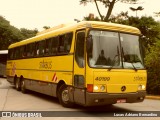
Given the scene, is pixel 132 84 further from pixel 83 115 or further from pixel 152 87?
pixel 152 87

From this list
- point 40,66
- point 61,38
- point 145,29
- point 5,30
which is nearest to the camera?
point 61,38

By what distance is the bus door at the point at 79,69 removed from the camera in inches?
440

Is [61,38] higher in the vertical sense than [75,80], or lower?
higher

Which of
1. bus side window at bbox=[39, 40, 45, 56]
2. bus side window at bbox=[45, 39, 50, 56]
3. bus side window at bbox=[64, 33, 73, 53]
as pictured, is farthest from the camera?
bus side window at bbox=[39, 40, 45, 56]

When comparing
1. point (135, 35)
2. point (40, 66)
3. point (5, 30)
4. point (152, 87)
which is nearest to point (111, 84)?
point (135, 35)

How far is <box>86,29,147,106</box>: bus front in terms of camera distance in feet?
35.6

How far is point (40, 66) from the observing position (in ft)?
52.2

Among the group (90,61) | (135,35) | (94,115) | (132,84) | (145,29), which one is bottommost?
(94,115)

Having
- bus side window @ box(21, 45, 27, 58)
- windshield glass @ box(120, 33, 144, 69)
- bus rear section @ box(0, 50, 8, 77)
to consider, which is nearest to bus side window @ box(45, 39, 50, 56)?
bus side window @ box(21, 45, 27, 58)

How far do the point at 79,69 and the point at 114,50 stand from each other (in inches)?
53.6

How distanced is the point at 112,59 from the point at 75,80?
1.52 meters

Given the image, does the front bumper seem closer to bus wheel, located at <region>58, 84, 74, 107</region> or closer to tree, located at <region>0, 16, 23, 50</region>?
bus wheel, located at <region>58, 84, 74, 107</region>

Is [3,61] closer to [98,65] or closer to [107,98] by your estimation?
[98,65]

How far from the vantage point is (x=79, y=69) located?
37.7 feet
